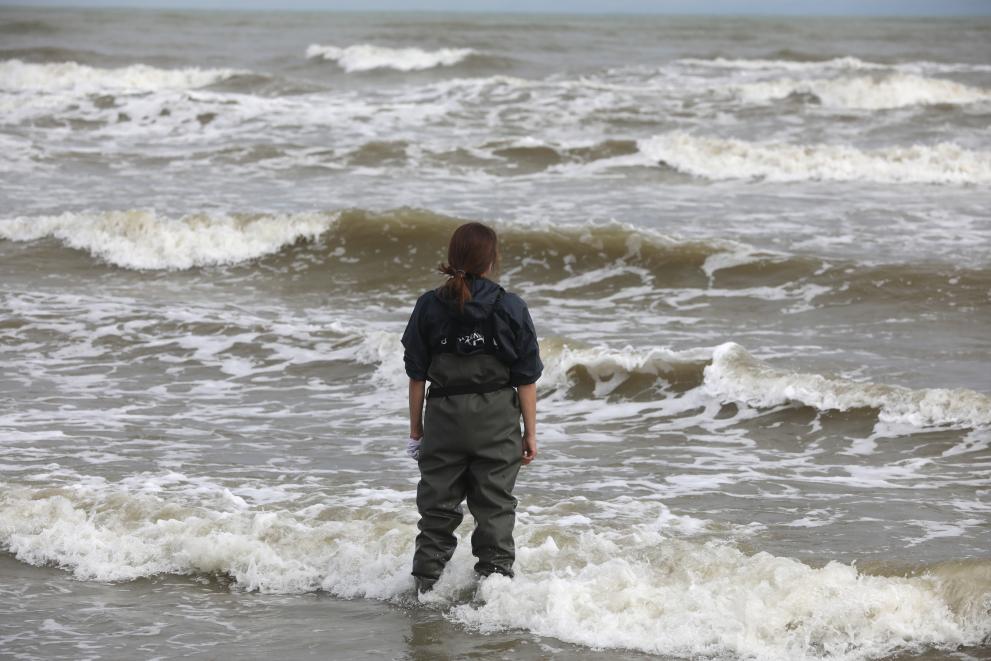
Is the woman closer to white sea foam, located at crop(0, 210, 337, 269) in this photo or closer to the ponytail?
the ponytail

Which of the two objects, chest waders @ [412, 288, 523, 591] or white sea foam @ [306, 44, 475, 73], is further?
white sea foam @ [306, 44, 475, 73]

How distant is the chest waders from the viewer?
5.12m

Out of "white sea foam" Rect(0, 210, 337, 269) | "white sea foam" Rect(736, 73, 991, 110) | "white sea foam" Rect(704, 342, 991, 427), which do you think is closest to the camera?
"white sea foam" Rect(704, 342, 991, 427)

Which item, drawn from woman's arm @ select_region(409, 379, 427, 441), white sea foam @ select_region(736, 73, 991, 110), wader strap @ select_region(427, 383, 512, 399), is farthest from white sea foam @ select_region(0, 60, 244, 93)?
wader strap @ select_region(427, 383, 512, 399)

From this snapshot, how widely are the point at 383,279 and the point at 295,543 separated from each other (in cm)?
876

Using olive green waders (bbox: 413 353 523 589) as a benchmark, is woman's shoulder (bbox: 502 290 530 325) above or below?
above

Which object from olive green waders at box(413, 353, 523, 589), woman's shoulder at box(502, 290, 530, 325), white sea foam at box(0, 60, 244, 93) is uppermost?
white sea foam at box(0, 60, 244, 93)

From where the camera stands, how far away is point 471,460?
521cm

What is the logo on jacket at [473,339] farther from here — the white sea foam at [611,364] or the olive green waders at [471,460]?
the white sea foam at [611,364]

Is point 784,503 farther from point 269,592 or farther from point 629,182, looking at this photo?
point 629,182

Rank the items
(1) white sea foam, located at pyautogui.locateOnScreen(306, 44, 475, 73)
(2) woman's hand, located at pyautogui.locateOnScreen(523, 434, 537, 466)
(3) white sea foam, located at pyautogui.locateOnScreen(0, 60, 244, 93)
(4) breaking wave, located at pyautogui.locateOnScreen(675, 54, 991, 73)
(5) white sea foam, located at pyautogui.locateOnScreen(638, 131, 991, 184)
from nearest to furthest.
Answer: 1. (2) woman's hand, located at pyautogui.locateOnScreen(523, 434, 537, 466)
2. (5) white sea foam, located at pyautogui.locateOnScreen(638, 131, 991, 184)
3. (3) white sea foam, located at pyautogui.locateOnScreen(0, 60, 244, 93)
4. (4) breaking wave, located at pyautogui.locateOnScreen(675, 54, 991, 73)
5. (1) white sea foam, located at pyautogui.locateOnScreen(306, 44, 475, 73)

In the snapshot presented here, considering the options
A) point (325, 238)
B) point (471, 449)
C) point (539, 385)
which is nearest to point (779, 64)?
point (325, 238)

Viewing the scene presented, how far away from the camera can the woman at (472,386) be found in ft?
16.6

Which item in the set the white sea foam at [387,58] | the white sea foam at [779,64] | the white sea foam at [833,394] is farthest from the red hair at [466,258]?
the white sea foam at [779,64]
